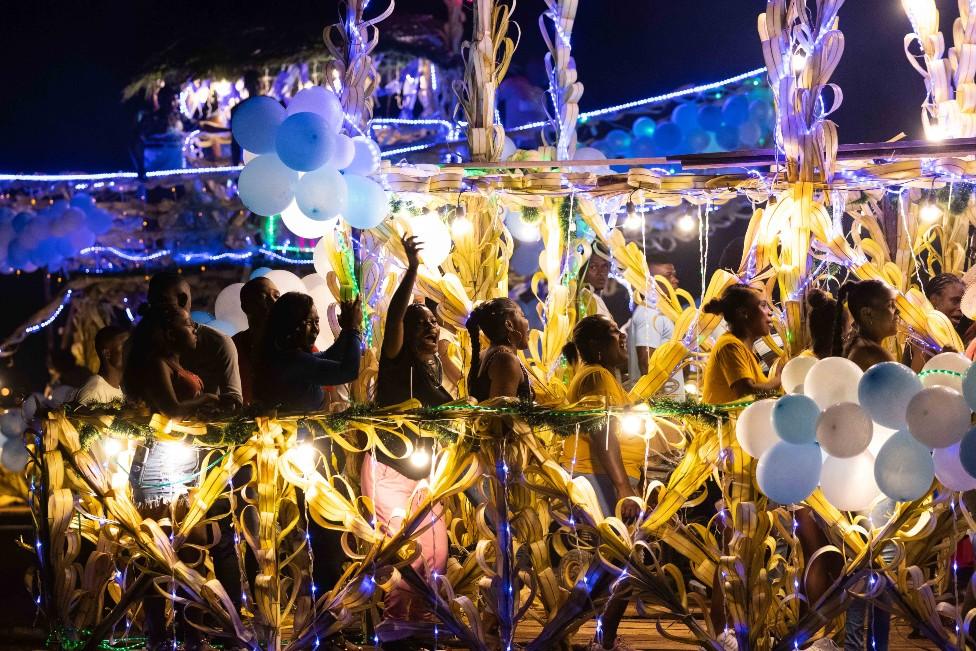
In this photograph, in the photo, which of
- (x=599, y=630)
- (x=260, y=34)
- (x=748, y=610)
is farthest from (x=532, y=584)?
(x=260, y=34)

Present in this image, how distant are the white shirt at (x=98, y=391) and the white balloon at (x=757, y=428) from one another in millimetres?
2831

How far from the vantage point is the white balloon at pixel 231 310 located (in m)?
6.91

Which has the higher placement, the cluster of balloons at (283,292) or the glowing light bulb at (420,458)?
the cluster of balloons at (283,292)

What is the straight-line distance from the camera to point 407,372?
187 inches

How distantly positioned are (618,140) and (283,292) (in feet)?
19.1

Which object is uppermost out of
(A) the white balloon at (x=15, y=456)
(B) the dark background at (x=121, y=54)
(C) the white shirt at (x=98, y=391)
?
(B) the dark background at (x=121, y=54)

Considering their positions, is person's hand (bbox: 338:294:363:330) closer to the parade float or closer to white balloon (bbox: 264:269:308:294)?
the parade float

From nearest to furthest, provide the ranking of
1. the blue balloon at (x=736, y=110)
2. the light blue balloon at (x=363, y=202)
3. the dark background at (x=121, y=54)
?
the light blue balloon at (x=363, y=202) → the blue balloon at (x=736, y=110) → the dark background at (x=121, y=54)

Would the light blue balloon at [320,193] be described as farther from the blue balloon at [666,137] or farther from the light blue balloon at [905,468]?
the blue balloon at [666,137]

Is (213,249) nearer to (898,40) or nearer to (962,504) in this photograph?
(898,40)

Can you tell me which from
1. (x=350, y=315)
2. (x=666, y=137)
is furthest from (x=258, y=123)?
(x=666, y=137)

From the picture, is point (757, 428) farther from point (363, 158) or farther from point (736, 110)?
Answer: point (736, 110)

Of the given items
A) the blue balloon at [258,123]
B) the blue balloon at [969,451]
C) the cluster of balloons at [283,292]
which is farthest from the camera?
the cluster of balloons at [283,292]

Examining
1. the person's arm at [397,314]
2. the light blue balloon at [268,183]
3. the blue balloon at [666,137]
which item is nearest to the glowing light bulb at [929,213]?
the person's arm at [397,314]
